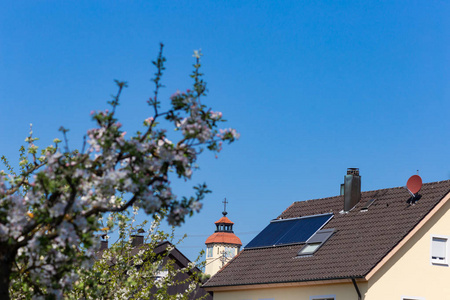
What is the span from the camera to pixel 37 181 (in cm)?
794

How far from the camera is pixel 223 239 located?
14512 centimetres

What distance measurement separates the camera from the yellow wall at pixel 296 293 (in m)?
24.2

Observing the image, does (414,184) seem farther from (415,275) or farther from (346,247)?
(415,275)

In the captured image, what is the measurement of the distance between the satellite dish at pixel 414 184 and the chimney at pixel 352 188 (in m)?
2.97

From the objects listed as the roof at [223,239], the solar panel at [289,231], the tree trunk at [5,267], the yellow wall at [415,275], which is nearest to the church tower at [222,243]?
the roof at [223,239]

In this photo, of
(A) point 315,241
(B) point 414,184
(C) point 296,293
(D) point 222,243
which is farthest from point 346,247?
(D) point 222,243

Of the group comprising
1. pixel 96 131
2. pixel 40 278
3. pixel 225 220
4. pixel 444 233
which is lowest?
pixel 40 278

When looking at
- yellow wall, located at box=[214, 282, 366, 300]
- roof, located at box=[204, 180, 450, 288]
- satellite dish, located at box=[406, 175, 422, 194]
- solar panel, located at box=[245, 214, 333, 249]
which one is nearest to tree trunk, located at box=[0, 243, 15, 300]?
roof, located at box=[204, 180, 450, 288]

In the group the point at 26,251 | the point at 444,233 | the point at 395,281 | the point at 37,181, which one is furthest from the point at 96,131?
the point at 444,233

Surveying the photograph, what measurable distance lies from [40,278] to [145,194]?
166 centimetres

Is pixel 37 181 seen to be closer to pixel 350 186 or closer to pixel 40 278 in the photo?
pixel 40 278

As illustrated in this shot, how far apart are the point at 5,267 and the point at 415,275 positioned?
1839cm

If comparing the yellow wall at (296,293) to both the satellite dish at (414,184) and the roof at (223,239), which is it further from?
the roof at (223,239)

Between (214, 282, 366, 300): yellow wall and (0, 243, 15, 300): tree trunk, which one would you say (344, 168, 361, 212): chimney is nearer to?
(214, 282, 366, 300): yellow wall
